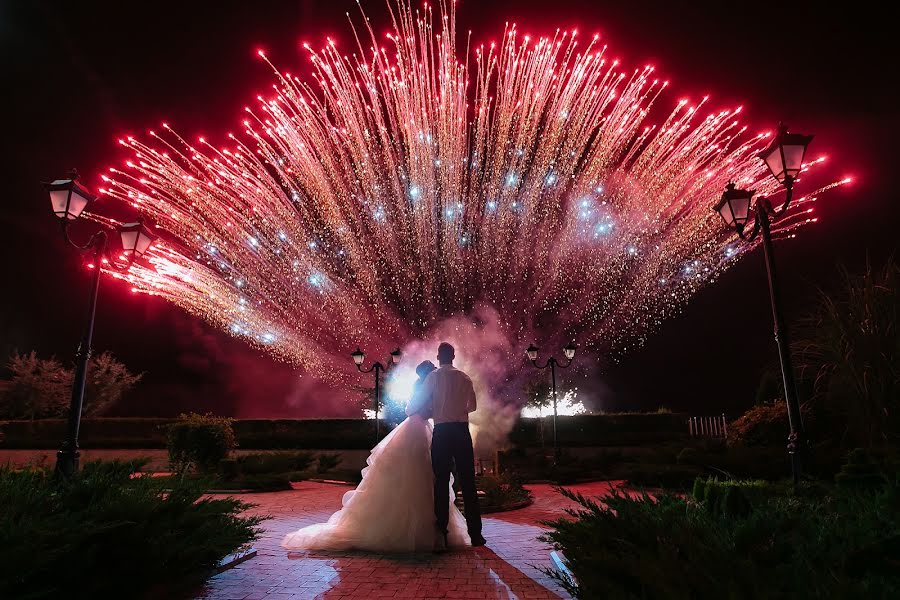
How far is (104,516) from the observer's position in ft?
12.6

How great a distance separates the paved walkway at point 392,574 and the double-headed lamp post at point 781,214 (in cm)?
397

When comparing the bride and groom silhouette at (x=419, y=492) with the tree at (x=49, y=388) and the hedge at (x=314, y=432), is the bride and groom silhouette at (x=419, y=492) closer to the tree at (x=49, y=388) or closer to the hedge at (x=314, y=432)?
the hedge at (x=314, y=432)

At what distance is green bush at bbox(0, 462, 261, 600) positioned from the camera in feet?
9.86

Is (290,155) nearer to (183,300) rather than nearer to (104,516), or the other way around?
(183,300)

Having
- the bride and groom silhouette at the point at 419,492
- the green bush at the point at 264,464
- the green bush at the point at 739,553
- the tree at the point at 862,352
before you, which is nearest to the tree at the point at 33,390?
the green bush at the point at 264,464

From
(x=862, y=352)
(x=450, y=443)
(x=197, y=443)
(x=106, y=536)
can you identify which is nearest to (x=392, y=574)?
(x=450, y=443)

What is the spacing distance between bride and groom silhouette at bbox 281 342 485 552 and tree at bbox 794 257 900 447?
8.96 metres

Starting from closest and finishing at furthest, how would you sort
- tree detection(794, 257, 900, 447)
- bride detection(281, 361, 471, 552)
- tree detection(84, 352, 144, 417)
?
bride detection(281, 361, 471, 552) < tree detection(794, 257, 900, 447) < tree detection(84, 352, 144, 417)

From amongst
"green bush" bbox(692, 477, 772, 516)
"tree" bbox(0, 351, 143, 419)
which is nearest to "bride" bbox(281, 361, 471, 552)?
"green bush" bbox(692, 477, 772, 516)

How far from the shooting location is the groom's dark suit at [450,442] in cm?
601

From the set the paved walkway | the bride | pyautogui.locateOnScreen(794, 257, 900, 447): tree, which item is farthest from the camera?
A: pyautogui.locateOnScreen(794, 257, 900, 447): tree

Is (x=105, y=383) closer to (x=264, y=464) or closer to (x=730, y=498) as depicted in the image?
(x=264, y=464)

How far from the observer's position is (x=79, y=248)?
9.65 meters

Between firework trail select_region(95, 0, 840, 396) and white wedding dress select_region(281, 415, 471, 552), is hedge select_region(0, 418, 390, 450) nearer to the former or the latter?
firework trail select_region(95, 0, 840, 396)
